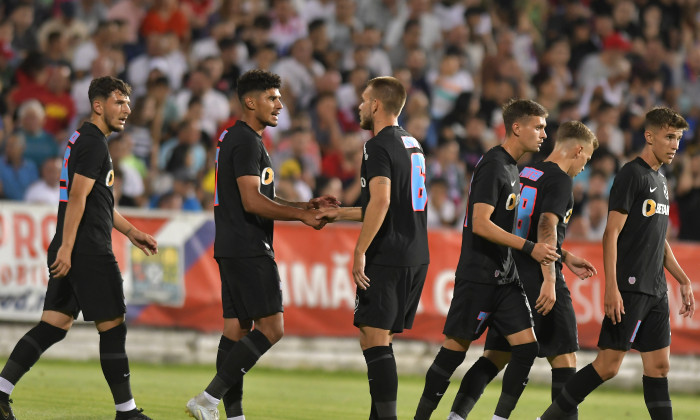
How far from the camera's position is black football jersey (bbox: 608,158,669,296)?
7977 millimetres

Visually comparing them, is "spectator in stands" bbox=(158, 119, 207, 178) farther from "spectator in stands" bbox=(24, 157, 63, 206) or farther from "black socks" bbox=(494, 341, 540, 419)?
"black socks" bbox=(494, 341, 540, 419)

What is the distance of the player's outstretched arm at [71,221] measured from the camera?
7.71 m

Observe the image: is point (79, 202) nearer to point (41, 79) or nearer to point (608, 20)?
point (41, 79)

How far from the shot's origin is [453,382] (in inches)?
501

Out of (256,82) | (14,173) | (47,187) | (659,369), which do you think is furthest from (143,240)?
(14,173)

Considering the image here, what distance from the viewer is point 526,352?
7.82m

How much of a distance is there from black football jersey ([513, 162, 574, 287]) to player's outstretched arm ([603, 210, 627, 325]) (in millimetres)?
354

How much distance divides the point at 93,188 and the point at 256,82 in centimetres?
140

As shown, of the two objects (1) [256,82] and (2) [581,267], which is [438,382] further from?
(1) [256,82]

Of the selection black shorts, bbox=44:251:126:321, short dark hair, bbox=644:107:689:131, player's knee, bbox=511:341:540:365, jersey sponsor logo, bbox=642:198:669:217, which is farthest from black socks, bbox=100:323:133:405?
short dark hair, bbox=644:107:689:131

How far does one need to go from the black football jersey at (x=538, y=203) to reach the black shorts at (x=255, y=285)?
1.89 metres

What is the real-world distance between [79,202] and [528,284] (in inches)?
131

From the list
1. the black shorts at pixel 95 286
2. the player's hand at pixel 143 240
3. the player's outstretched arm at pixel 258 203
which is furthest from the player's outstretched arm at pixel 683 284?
the black shorts at pixel 95 286

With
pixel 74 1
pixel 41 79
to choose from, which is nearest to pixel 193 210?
pixel 41 79
